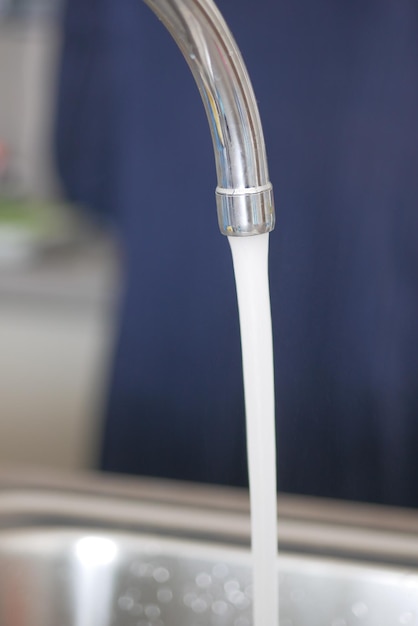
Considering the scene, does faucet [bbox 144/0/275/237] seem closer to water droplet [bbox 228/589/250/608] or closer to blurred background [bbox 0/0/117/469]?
water droplet [bbox 228/589/250/608]

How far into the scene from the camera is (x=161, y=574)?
49cm

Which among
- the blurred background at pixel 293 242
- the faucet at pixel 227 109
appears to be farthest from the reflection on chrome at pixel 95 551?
the faucet at pixel 227 109

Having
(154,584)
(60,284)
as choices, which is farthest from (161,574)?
(60,284)

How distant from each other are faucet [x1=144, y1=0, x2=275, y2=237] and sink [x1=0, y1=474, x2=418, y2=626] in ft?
0.72

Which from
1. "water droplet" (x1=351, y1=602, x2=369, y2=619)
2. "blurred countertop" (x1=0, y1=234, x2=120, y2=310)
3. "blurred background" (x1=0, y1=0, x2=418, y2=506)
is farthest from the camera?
"blurred countertop" (x1=0, y1=234, x2=120, y2=310)

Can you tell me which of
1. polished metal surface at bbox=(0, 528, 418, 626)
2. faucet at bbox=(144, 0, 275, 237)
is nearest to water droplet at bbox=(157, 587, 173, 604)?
polished metal surface at bbox=(0, 528, 418, 626)

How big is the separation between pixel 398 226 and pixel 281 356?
302mm

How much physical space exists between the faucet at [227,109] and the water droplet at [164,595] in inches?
9.9

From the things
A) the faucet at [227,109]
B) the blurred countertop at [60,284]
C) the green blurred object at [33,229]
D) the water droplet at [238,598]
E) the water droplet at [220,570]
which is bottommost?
the water droplet at [238,598]

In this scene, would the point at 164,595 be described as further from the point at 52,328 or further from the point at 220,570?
the point at 52,328

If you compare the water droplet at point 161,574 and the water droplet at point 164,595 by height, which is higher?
the water droplet at point 161,574

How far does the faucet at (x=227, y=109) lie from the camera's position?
0.30m

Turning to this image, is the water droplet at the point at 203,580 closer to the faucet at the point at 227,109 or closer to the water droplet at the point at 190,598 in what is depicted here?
the water droplet at the point at 190,598

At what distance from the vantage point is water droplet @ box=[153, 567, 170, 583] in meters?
0.49
